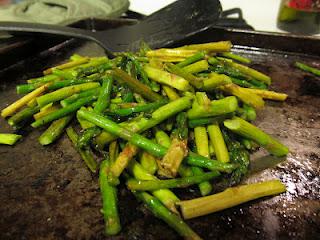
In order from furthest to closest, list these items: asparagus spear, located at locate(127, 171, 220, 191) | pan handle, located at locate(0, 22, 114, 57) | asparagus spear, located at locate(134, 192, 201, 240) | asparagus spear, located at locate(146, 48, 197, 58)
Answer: pan handle, located at locate(0, 22, 114, 57), asparagus spear, located at locate(146, 48, 197, 58), asparagus spear, located at locate(127, 171, 220, 191), asparagus spear, located at locate(134, 192, 201, 240)

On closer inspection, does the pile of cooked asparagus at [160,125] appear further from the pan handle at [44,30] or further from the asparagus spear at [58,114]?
the pan handle at [44,30]

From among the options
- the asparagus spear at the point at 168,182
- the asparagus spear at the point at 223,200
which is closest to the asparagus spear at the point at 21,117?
the asparagus spear at the point at 168,182

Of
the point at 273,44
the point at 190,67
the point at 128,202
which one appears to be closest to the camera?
the point at 128,202

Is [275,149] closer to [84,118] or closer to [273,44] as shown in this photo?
[84,118]

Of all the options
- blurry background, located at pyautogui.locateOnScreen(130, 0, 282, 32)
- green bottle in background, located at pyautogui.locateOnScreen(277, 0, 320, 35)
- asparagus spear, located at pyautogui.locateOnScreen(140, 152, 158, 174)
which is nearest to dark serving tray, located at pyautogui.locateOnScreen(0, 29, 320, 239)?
asparagus spear, located at pyautogui.locateOnScreen(140, 152, 158, 174)

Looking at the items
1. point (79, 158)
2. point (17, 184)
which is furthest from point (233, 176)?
point (17, 184)

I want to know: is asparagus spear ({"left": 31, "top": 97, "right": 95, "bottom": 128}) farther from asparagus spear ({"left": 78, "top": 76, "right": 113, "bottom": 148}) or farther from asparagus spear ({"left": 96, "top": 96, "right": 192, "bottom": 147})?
asparagus spear ({"left": 96, "top": 96, "right": 192, "bottom": 147})
